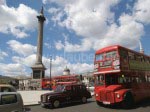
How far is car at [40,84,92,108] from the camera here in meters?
17.2

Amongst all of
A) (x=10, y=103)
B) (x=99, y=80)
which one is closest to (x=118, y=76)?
(x=99, y=80)

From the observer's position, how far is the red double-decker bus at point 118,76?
15.8 metres

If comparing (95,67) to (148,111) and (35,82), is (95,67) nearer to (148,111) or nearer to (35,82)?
(148,111)

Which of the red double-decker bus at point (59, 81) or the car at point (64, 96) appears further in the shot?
the red double-decker bus at point (59, 81)

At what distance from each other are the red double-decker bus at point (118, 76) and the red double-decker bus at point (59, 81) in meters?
30.7

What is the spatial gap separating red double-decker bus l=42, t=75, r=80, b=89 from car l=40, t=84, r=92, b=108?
92.1ft

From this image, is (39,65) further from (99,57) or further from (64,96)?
(99,57)

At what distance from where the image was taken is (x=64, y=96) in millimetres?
18156

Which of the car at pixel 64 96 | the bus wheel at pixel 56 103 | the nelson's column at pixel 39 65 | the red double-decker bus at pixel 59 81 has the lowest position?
the bus wheel at pixel 56 103

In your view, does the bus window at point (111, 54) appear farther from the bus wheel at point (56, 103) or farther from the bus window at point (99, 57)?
the bus wheel at point (56, 103)

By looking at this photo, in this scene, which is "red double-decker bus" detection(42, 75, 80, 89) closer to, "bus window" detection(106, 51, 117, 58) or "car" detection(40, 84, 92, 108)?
"car" detection(40, 84, 92, 108)

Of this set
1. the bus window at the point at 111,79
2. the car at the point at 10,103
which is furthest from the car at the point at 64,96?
the car at the point at 10,103

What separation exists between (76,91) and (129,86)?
15.6 feet

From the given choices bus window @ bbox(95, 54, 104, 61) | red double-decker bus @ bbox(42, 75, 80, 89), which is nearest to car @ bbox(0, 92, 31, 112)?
bus window @ bbox(95, 54, 104, 61)
